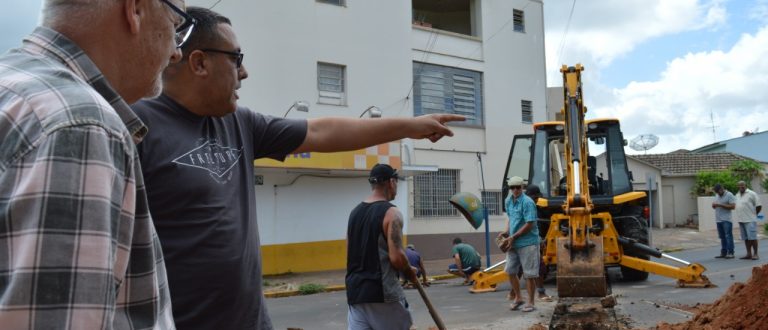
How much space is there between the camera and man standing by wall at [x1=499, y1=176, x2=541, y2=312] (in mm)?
9062

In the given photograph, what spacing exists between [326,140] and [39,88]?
196 cm

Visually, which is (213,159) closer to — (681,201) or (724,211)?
(724,211)

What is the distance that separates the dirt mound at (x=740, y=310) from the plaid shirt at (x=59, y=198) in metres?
6.05

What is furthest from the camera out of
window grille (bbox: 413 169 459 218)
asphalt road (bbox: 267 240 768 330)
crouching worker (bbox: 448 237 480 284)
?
window grille (bbox: 413 169 459 218)

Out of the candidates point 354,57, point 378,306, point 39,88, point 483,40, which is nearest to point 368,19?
point 354,57

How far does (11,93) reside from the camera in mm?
1063

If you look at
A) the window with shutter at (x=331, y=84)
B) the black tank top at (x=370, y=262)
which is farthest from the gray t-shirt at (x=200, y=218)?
the window with shutter at (x=331, y=84)

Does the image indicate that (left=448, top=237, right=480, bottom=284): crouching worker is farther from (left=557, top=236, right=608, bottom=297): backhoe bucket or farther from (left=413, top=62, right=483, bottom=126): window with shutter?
(left=413, top=62, right=483, bottom=126): window with shutter

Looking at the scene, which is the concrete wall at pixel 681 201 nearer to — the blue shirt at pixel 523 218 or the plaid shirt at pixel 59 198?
the blue shirt at pixel 523 218

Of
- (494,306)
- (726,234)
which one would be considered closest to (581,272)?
(494,306)

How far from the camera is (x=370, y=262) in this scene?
4.68 m

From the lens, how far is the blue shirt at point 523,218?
908 cm

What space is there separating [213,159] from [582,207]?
6.91 meters

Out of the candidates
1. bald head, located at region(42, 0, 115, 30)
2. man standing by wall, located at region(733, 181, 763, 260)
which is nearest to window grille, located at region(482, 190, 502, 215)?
man standing by wall, located at region(733, 181, 763, 260)
